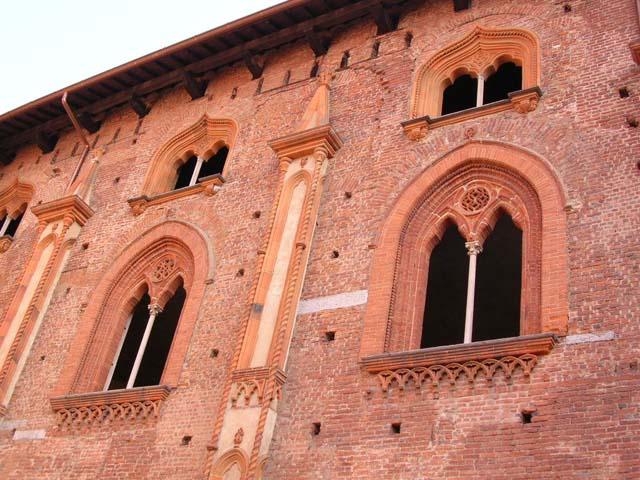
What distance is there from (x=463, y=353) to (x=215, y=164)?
718 centimetres

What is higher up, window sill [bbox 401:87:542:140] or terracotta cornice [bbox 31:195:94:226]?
window sill [bbox 401:87:542:140]

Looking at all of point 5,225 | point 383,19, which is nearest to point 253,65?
point 383,19

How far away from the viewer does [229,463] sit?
8.70 m

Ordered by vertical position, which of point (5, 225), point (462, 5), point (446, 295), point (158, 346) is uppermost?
point (462, 5)

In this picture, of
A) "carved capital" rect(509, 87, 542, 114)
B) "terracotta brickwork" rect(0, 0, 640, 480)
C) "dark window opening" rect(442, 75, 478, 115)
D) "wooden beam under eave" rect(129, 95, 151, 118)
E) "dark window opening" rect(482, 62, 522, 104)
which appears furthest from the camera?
"wooden beam under eave" rect(129, 95, 151, 118)

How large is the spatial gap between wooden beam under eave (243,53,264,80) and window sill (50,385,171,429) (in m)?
6.42

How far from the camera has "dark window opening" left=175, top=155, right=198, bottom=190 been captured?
46.3ft

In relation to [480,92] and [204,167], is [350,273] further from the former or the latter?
[204,167]

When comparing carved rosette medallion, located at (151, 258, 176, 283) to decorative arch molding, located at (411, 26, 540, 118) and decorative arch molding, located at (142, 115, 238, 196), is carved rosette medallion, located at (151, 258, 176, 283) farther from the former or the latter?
decorative arch molding, located at (411, 26, 540, 118)

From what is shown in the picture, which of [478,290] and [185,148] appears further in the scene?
[478,290]

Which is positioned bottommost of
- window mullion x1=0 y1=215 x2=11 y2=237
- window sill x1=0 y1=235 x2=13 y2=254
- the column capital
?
the column capital

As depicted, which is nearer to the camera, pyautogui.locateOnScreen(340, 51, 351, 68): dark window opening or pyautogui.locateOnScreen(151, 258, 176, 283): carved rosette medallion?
pyautogui.locateOnScreen(151, 258, 176, 283): carved rosette medallion

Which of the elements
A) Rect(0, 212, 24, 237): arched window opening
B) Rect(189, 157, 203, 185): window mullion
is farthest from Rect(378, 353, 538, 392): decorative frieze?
Rect(0, 212, 24, 237): arched window opening

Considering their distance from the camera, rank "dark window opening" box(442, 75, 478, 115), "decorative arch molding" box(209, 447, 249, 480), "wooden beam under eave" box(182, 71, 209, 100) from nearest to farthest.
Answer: "decorative arch molding" box(209, 447, 249, 480) → "dark window opening" box(442, 75, 478, 115) → "wooden beam under eave" box(182, 71, 209, 100)
